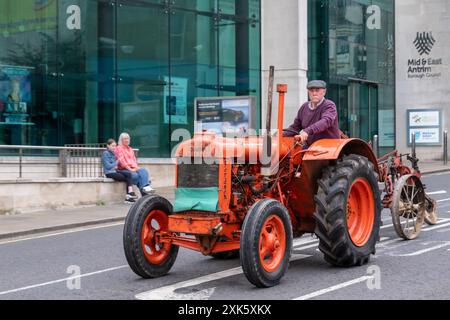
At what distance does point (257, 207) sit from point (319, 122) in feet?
5.87

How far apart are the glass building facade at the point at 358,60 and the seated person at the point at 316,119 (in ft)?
77.5

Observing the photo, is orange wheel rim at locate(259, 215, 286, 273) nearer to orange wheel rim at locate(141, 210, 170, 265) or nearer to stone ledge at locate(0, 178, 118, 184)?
orange wheel rim at locate(141, 210, 170, 265)

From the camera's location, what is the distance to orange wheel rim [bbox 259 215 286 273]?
7.57 metres

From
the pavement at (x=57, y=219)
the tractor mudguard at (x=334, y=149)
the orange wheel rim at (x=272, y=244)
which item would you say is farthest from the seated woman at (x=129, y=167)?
the orange wheel rim at (x=272, y=244)

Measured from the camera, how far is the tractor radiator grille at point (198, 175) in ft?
25.7

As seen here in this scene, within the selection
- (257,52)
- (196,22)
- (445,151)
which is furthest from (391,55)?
(196,22)

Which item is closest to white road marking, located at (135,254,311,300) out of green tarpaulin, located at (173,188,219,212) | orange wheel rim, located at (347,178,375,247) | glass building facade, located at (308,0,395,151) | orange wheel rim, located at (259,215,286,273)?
orange wheel rim, located at (259,215,286,273)

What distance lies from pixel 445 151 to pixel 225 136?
28.2m

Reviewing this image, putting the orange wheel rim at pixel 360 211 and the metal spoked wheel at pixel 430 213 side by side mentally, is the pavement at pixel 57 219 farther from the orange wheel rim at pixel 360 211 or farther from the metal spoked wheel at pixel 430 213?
the orange wheel rim at pixel 360 211

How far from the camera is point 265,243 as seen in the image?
7.59 m

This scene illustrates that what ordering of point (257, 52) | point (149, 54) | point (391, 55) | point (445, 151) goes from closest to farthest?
1. point (149, 54)
2. point (257, 52)
3. point (445, 151)
4. point (391, 55)

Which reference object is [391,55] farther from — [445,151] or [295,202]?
[295,202]

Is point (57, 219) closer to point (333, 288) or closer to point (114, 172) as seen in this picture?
point (114, 172)

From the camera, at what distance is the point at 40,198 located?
1666 cm
